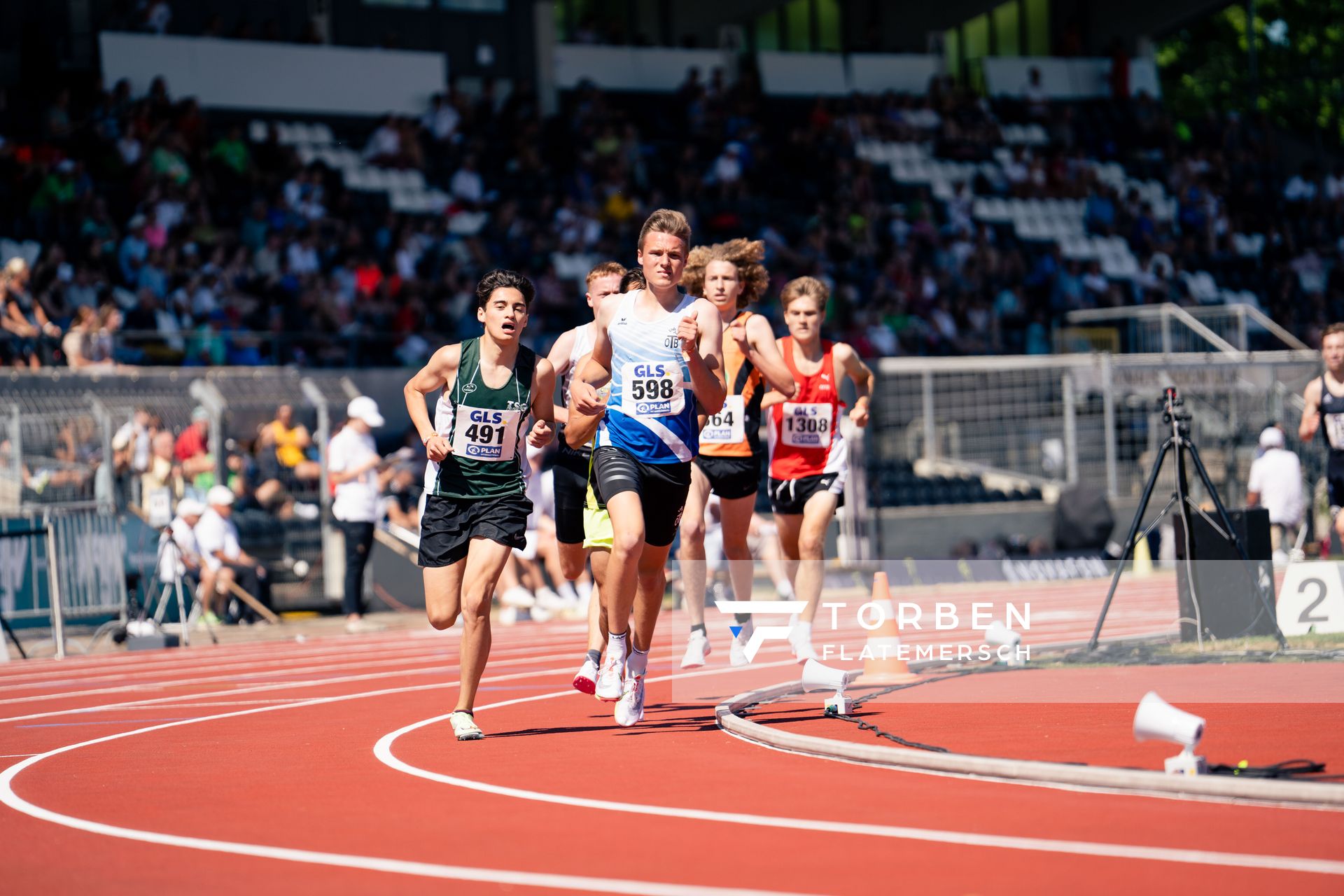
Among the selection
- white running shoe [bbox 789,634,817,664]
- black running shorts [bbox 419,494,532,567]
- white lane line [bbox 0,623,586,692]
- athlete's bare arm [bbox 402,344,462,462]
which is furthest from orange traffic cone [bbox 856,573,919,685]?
white lane line [bbox 0,623,586,692]

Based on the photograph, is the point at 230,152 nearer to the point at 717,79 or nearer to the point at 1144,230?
the point at 717,79

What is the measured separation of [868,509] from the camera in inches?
829

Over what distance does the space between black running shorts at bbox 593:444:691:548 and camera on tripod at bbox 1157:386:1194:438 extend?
3615 mm

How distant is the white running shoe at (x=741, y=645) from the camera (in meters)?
10.9

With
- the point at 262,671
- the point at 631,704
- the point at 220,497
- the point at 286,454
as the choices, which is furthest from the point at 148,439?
the point at 631,704

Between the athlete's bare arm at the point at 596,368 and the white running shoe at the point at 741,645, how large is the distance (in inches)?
114

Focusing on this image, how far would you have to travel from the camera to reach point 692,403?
8.23m

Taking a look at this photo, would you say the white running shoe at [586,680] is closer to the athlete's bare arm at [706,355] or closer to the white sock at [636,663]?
the white sock at [636,663]

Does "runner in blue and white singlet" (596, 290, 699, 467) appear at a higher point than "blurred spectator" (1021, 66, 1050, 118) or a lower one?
lower

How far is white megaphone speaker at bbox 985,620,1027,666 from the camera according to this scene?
10.1 metres

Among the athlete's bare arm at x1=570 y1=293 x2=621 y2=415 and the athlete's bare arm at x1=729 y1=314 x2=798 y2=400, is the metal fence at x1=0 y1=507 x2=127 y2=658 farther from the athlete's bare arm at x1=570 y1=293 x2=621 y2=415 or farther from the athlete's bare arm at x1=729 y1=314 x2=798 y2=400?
the athlete's bare arm at x1=570 y1=293 x2=621 y2=415

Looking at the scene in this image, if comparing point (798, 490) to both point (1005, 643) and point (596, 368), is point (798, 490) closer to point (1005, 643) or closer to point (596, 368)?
point (1005, 643)

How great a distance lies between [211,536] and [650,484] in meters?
9.58

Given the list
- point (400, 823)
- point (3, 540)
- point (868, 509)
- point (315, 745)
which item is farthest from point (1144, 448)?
point (400, 823)
